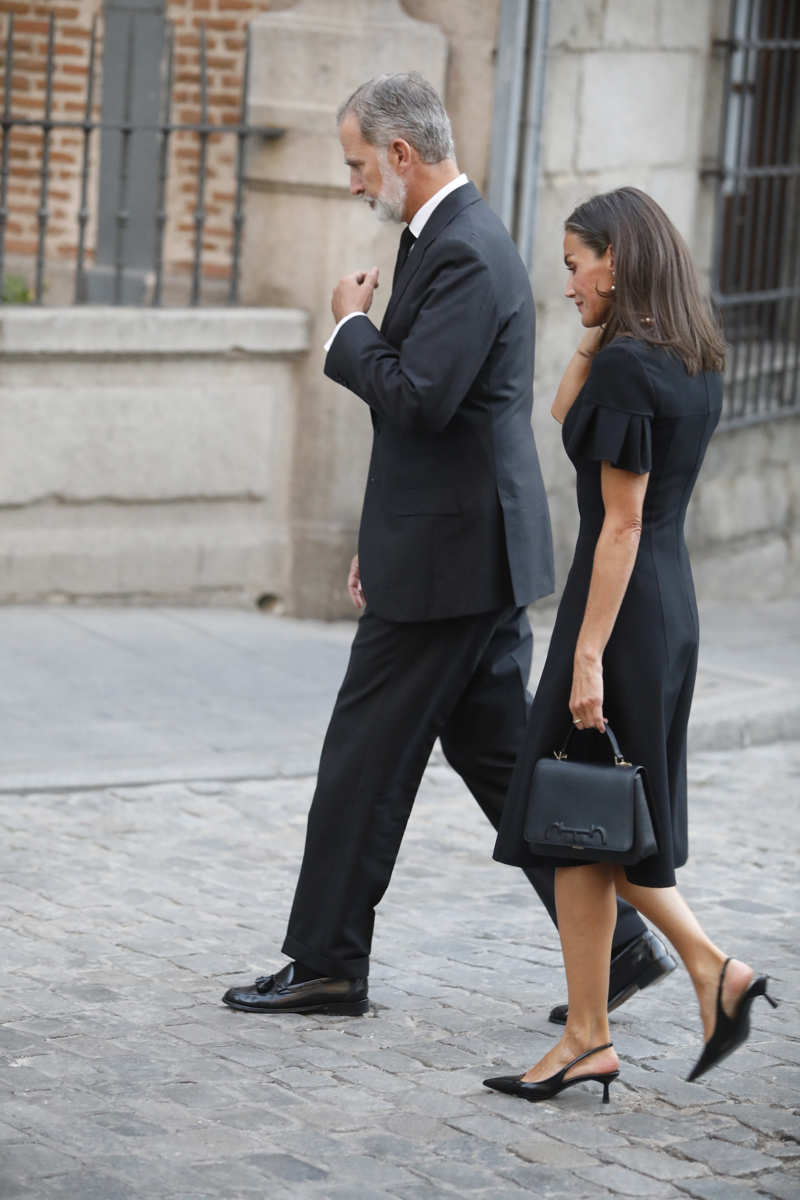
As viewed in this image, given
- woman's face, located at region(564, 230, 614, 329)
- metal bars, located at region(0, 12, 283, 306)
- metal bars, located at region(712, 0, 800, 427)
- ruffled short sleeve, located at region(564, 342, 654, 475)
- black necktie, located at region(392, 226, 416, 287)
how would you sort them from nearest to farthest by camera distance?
ruffled short sleeve, located at region(564, 342, 654, 475), woman's face, located at region(564, 230, 614, 329), black necktie, located at region(392, 226, 416, 287), metal bars, located at region(0, 12, 283, 306), metal bars, located at region(712, 0, 800, 427)

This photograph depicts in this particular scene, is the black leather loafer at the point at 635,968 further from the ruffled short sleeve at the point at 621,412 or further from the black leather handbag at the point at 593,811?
the ruffled short sleeve at the point at 621,412

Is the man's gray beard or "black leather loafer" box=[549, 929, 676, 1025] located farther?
"black leather loafer" box=[549, 929, 676, 1025]

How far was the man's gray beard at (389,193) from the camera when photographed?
4.48 m

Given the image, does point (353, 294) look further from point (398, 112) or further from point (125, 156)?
point (125, 156)

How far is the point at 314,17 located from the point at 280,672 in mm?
2773

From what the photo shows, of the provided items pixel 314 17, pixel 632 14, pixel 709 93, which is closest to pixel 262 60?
pixel 314 17

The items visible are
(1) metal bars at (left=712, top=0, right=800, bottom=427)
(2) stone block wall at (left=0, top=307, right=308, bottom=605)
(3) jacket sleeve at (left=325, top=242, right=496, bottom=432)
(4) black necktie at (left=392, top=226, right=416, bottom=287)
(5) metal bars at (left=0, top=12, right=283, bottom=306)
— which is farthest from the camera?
(1) metal bars at (left=712, top=0, right=800, bottom=427)

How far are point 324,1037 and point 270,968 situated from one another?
1.58 ft

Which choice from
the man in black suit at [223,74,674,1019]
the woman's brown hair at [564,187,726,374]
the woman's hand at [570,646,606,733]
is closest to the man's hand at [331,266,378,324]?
the man in black suit at [223,74,674,1019]

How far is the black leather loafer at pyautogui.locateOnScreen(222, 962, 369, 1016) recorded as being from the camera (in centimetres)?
467

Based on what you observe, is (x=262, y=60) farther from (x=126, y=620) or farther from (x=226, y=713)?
(x=226, y=713)

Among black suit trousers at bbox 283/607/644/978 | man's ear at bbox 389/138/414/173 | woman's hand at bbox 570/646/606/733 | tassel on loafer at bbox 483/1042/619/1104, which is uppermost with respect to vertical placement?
man's ear at bbox 389/138/414/173

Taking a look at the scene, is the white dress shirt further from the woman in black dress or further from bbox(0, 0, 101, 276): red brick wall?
bbox(0, 0, 101, 276): red brick wall

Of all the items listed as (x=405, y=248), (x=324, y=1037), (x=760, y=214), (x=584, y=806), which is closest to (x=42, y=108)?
(x=760, y=214)
